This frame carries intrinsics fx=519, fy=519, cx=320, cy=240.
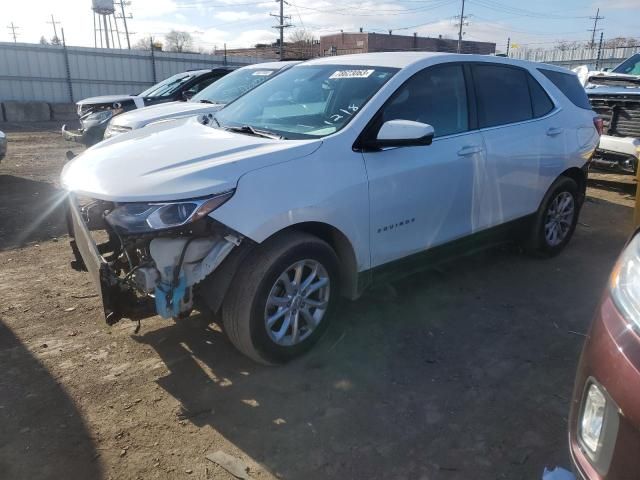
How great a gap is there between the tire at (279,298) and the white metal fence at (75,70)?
66.9 ft

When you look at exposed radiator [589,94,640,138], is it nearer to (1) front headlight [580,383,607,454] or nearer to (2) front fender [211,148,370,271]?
(2) front fender [211,148,370,271]

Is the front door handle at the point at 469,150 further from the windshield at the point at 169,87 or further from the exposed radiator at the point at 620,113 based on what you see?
the windshield at the point at 169,87

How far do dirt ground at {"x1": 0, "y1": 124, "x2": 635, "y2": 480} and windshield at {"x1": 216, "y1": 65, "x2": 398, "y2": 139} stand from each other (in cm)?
142

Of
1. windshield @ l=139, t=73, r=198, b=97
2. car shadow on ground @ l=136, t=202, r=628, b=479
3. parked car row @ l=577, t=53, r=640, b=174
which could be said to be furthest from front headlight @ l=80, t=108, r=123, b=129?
parked car row @ l=577, t=53, r=640, b=174

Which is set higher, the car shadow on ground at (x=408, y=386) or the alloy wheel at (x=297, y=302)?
the alloy wheel at (x=297, y=302)

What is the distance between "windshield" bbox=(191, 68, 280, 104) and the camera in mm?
8023

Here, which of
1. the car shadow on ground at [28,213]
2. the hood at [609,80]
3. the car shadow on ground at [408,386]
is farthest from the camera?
the hood at [609,80]

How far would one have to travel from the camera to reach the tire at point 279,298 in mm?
2857

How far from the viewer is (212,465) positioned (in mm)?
2410

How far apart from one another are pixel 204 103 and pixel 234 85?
22.4 inches

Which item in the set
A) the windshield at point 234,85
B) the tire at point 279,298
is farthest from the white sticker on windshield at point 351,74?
the windshield at point 234,85

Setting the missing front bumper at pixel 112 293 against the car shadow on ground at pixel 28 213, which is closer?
the missing front bumper at pixel 112 293

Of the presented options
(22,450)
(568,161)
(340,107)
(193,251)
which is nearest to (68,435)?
(22,450)

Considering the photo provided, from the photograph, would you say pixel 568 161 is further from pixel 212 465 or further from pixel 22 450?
pixel 22 450
